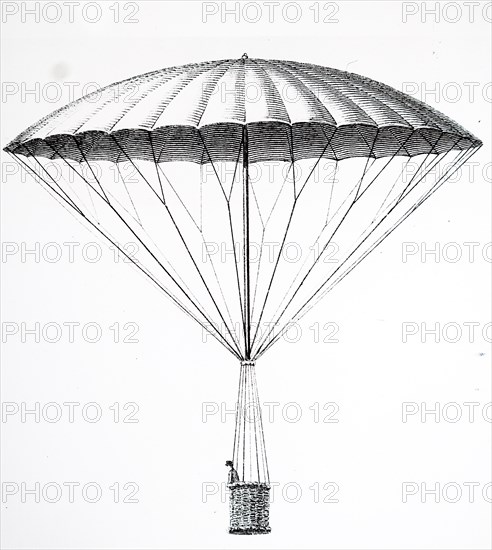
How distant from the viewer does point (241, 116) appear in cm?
1282

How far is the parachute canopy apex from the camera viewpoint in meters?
12.9

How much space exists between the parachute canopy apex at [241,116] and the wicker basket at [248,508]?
349 centimetres

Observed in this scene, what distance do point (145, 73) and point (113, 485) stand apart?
4.46 metres

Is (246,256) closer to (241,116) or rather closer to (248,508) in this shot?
(241,116)

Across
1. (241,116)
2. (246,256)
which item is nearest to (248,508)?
(246,256)

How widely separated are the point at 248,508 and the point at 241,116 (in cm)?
397

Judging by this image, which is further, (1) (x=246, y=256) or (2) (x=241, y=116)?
(1) (x=246, y=256)

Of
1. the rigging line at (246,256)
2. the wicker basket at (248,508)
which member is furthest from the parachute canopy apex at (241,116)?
the wicker basket at (248,508)

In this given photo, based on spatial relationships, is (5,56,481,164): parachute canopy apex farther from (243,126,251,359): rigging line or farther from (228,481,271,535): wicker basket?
(228,481,271,535): wicker basket

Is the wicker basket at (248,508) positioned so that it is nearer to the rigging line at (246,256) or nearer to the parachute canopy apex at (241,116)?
the rigging line at (246,256)

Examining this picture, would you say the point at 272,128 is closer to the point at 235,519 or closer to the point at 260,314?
the point at 260,314

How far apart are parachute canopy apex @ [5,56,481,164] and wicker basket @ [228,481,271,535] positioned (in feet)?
11.4

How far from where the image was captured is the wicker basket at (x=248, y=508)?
13.5m

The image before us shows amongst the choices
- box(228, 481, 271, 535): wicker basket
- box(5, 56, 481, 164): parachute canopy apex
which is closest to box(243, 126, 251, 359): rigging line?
box(5, 56, 481, 164): parachute canopy apex
